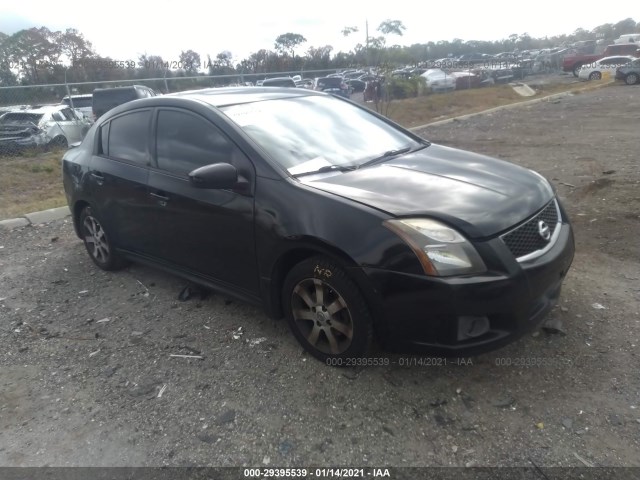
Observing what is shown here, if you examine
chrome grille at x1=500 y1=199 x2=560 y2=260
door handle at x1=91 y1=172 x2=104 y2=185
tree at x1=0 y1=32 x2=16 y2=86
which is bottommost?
chrome grille at x1=500 y1=199 x2=560 y2=260

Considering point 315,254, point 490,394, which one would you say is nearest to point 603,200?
point 490,394

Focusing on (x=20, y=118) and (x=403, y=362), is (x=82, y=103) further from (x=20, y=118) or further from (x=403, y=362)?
(x=403, y=362)

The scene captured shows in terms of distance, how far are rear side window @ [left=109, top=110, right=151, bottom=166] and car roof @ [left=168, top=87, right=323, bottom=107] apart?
329mm

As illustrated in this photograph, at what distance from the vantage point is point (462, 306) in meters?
2.64

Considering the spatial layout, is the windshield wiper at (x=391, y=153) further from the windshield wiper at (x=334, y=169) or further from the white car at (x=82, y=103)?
the white car at (x=82, y=103)

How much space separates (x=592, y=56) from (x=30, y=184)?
1450 inches

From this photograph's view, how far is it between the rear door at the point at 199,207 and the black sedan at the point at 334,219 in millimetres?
12

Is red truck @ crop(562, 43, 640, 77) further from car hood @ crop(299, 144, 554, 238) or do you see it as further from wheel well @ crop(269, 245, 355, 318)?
wheel well @ crop(269, 245, 355, 318)

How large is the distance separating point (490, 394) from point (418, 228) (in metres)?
1.04

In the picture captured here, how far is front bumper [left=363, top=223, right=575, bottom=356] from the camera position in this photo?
2.64 meters

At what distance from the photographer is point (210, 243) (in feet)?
12.0

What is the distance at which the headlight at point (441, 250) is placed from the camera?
2.66 metres

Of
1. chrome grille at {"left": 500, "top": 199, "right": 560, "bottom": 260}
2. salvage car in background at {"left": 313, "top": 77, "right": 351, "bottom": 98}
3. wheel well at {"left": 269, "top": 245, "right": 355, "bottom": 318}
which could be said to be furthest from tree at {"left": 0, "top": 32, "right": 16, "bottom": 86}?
chrome grille at {"left": 500, "top": 199, "right": 560, "bottom": 260}

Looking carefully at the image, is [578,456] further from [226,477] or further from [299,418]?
[226,477]
